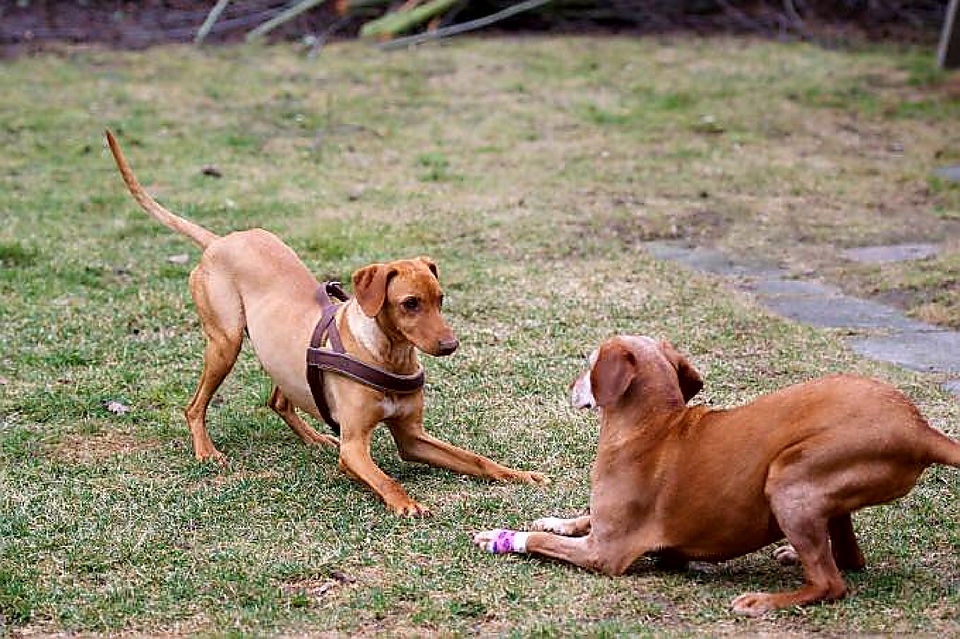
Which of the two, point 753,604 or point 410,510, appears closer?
point 753,604

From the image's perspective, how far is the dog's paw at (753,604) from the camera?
4023 millimetres

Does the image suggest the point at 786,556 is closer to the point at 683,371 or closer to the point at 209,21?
the point at 683,371

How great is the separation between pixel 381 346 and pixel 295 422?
862 mm

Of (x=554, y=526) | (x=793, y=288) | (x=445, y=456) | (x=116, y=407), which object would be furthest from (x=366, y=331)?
(x=793, y=288)

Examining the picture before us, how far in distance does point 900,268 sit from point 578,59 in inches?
275

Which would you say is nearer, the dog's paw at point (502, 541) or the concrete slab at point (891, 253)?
the dog's paw at point (502, 541)

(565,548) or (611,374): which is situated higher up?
(611,374)

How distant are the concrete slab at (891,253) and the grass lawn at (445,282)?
147 millimetres

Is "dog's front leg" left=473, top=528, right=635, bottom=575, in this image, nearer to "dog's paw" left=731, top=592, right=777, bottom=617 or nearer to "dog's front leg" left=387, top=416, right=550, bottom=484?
"dog's paw" left=731, top=592, right=777, bottom=617

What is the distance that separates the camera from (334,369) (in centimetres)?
525

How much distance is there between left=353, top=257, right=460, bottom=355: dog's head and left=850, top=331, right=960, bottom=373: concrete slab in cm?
258

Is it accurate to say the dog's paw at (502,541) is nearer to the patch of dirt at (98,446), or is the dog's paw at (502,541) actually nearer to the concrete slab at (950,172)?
the patch of dirt at (98,446)

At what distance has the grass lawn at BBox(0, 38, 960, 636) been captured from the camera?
14.2 ft

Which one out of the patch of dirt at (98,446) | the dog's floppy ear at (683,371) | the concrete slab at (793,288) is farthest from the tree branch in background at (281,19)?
the dog's floppy ear at (683,371)
